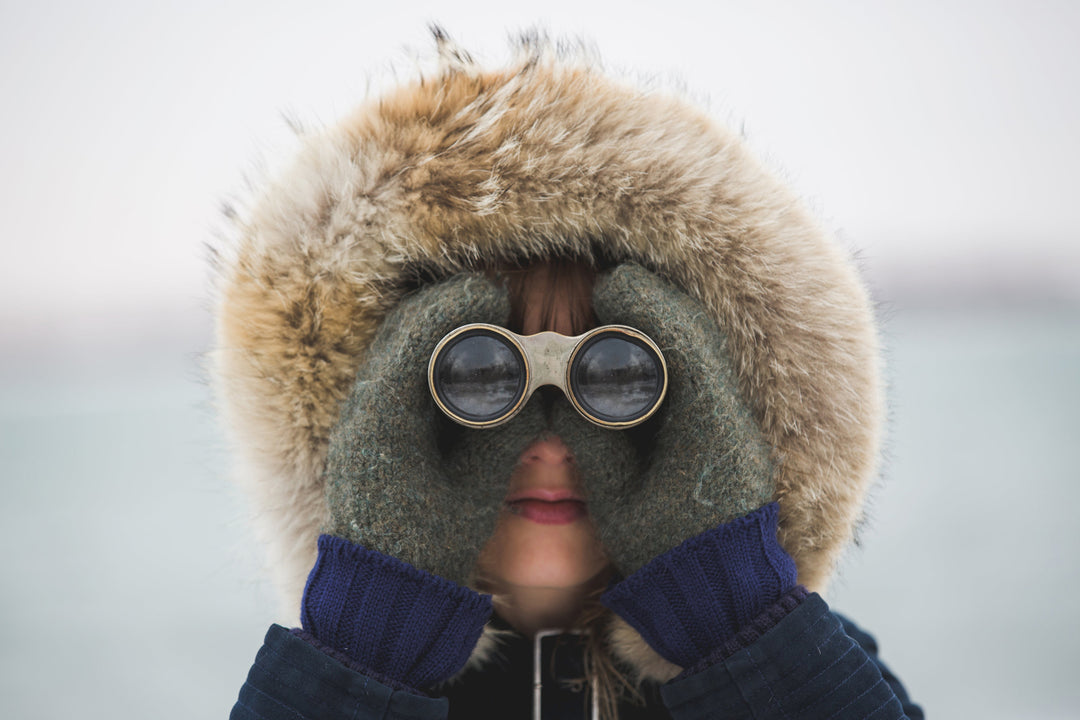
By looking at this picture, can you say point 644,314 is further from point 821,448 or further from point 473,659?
point 473,659

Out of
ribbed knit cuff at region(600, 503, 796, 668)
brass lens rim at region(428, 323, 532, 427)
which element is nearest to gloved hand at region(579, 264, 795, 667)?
ribbed knit cuff at region(600, 503, 796, 668)

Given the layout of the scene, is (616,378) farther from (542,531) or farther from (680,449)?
(542,531)

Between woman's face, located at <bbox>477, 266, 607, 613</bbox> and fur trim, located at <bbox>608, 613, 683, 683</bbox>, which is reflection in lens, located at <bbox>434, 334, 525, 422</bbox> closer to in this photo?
woman's face, located at <bbox>477, 266, 607, 613</bbox>

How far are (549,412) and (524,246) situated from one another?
22cm

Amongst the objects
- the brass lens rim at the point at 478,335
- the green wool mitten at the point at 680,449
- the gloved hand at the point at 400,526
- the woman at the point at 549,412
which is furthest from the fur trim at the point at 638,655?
the brass lens rim at the point at 478,335

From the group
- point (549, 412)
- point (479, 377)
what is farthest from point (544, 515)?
point (479, 377)

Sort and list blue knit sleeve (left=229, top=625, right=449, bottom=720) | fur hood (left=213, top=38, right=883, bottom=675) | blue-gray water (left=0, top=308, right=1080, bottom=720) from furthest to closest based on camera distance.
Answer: blue-gray water (left=0, top=308, right=1080, bottom=720)
fur hood (left=213, top=38, right=883, bottom=675)
blue knit sleeve (left=229, top=625, right=449, bottom=720)

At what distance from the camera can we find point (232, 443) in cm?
93

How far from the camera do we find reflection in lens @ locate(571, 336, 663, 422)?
2.59 feet

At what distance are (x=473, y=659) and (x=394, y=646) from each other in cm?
19

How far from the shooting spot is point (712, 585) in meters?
0.78

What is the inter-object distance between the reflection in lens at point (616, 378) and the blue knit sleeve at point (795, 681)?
29cm

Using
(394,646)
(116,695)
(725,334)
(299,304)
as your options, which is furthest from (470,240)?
(116,695)

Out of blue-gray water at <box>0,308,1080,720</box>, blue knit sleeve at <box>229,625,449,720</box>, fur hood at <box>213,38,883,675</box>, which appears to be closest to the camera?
blue knit sleeve at <box>229,625,449,720</box>
